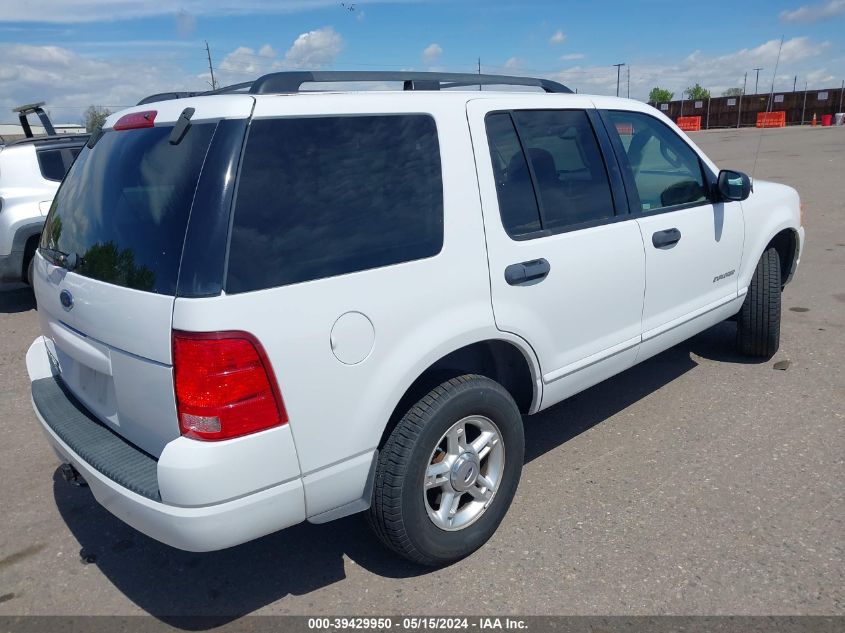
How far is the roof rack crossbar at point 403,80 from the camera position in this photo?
2.40 metres

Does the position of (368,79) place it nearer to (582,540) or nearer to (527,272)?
(527,272)

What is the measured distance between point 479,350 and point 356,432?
0.89 metres

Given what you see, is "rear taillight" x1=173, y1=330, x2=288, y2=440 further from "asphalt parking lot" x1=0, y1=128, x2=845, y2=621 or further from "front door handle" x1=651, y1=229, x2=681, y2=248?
"front door handle" x1=651, y1=229, x2=681, y2=248

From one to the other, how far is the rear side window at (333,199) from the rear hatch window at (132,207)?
0.21m

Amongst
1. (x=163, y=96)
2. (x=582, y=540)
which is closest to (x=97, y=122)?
(x=163, y=96)

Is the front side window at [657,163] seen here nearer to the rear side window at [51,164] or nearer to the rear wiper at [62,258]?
the rear wiper at [62,258]

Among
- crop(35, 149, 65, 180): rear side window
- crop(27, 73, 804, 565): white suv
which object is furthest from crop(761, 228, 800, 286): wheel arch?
crop(35, 149, 65, 180): rear side window

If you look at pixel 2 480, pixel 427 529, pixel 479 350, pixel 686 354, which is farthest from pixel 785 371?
pixel 2 480

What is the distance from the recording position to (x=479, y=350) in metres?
3.08

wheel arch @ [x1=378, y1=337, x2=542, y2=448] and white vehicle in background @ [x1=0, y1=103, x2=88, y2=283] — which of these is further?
white vehicle in background @ [x1=0, y1=103, x2=88, y2=283]

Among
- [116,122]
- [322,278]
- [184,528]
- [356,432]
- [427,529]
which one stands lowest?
[427,529]

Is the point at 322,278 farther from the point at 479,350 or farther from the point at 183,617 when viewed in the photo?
the point at 183,617

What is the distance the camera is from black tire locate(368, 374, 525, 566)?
254 centimetres

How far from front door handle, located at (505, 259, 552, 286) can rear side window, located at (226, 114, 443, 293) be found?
15.7 inches
